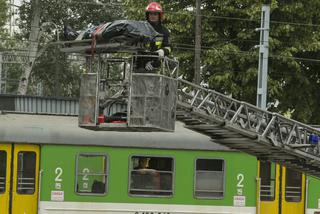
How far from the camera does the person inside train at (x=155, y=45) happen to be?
10.8m

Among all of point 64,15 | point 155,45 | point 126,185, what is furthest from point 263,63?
point 64,15

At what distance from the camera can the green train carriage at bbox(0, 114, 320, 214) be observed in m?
14.9

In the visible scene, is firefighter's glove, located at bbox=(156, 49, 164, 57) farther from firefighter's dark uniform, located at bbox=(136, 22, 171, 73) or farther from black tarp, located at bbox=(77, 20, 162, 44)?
black tarp, located at bbox=(77, 20, 162, 44)

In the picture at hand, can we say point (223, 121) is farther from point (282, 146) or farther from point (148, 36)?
point (148, 36)

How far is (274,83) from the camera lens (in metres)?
25.5

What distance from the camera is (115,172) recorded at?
1527 cm

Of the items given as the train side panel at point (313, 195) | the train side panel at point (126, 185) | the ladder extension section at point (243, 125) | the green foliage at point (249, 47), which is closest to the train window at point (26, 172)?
the train side panel at point (126, 185)

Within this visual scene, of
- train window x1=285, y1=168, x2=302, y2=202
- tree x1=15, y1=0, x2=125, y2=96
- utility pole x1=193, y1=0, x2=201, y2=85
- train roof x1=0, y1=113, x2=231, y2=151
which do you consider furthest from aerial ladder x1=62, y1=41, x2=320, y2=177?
tree x1=15, y1=0, x2=125, y2=96

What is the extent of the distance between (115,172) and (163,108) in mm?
4760

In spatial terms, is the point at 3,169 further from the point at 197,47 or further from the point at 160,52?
the point at 197,47

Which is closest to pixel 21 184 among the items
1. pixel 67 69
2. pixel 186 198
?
pixel 186 198

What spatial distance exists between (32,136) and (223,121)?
181 inches

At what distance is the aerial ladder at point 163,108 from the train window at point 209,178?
3047 millimetres

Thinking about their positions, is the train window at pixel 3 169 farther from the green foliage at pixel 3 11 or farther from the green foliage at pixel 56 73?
the green foliage at pixel 56 73
